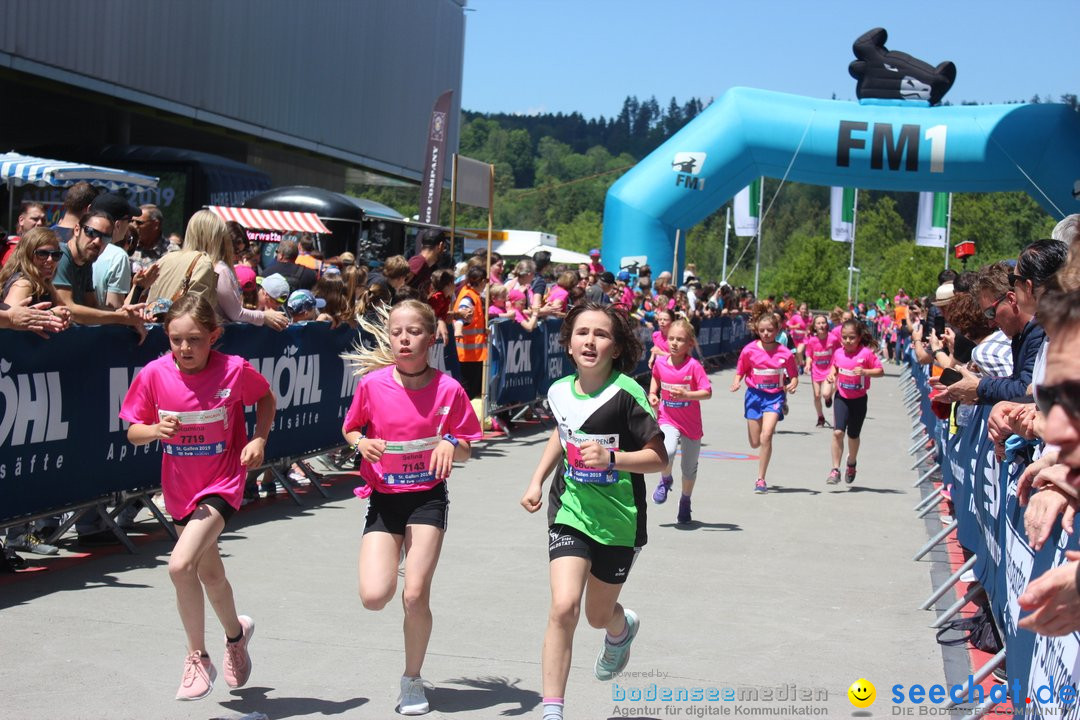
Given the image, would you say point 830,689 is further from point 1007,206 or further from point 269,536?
point 1007,206

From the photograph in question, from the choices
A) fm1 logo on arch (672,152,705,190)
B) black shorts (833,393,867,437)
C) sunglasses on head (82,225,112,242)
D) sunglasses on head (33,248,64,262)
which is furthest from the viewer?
fm1 logo on arch (672,152,705,190)

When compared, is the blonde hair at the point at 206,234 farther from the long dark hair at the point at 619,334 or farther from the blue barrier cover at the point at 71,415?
the long dark hair at the point at 619,334

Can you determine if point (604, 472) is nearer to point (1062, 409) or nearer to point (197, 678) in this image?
point (197, 678)

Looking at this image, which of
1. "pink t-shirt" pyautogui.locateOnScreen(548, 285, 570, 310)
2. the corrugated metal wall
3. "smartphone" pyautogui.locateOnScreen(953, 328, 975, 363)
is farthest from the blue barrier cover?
the corrugated metal wall

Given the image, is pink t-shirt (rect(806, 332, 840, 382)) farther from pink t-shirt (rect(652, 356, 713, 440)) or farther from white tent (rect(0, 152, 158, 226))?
white tent (rect(0, 152, 158, 226))

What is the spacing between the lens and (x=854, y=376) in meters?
12.7

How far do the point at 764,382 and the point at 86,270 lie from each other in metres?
6.38

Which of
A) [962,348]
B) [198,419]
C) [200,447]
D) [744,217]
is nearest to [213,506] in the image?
[200,447]

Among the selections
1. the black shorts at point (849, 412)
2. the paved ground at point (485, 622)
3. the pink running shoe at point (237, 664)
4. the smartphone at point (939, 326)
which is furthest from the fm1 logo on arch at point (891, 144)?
the pink running shoe at point (237, 664)

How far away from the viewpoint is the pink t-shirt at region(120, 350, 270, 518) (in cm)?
511

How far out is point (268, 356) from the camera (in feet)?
31.8

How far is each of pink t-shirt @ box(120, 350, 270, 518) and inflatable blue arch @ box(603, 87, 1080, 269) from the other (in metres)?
19.3

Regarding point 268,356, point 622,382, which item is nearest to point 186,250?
point 268,356

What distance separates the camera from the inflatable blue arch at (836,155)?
21797 mm
